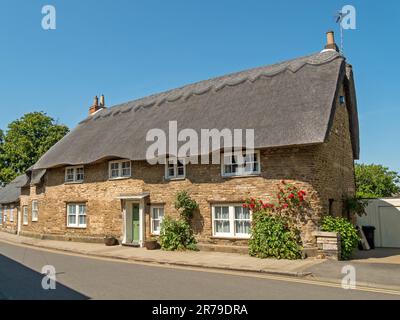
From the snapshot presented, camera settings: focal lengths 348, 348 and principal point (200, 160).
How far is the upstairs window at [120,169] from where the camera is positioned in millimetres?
19191

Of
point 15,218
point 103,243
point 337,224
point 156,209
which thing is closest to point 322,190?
point 337,224

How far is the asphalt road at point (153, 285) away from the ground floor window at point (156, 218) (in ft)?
17.6

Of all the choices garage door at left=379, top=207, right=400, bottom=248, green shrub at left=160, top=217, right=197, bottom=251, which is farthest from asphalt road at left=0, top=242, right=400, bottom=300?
garage door at left=379, top=207, right=400, bottom=248

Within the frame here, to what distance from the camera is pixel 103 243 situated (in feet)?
64.0

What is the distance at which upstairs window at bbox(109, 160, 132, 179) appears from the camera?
63.0 feet

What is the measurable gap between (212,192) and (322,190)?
15.3 feet

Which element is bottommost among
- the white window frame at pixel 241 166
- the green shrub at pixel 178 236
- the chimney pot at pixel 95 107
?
the green shrub at pixel 178 236

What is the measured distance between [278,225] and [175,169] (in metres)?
6.14

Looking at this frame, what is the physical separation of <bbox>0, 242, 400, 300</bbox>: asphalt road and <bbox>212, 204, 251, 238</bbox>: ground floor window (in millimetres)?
3938

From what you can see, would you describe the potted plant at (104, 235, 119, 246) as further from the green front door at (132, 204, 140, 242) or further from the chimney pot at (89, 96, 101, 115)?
the chimney pot at (89, 96, 101, 115)

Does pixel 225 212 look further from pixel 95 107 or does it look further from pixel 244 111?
pixel 95 107

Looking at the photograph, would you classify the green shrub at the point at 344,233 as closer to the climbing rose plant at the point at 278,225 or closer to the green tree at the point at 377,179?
the climbing rose plant at the point at 278,225

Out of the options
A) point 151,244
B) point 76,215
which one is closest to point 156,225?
point 151,244

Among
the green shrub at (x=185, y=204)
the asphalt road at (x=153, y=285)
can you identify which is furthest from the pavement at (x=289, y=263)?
the green shrub at (x=185, y=204)
